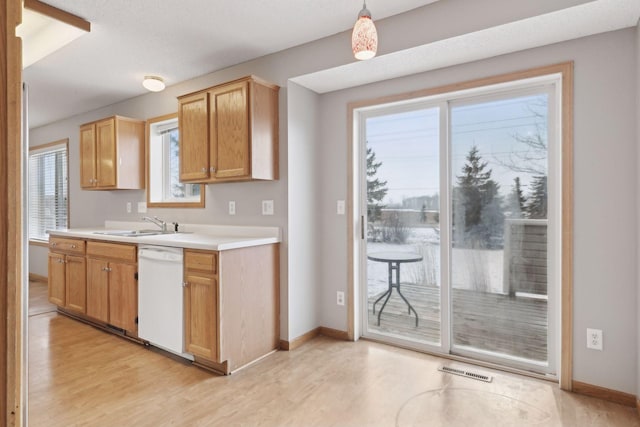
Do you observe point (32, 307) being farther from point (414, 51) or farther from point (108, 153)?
point (414, 51)

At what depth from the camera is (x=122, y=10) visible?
2324 mm

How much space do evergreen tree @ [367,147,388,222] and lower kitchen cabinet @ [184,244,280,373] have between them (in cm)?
96

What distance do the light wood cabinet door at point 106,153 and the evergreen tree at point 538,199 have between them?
3.83 m

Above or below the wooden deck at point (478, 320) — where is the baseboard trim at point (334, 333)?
below

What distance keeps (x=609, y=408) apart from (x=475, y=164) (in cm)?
166

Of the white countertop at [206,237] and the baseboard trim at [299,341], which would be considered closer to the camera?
the white countertop at [206,237]

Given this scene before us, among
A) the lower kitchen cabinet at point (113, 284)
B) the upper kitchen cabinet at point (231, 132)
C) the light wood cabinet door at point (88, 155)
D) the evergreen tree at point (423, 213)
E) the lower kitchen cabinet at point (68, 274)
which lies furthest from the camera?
the light wood cabinet door at point (88, 155)

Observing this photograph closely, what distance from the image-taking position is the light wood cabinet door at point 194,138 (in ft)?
9.90

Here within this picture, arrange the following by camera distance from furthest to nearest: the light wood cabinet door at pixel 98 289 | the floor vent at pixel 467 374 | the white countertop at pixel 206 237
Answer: the light wood cabinet door at pixel 98 289 < the white countertop at pixel 206 237 < the floor vent at pixel 467 374

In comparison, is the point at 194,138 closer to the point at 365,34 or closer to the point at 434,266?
the point at 365,34

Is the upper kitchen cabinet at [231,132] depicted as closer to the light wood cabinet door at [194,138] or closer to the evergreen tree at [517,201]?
the light wood cabinet door at [194,138]

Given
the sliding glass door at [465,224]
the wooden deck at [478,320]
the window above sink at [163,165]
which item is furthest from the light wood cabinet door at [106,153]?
the wooden deck at [478,320]

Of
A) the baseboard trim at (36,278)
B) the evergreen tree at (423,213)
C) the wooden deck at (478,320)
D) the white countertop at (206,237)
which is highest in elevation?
the evergreen tree at (423,213)

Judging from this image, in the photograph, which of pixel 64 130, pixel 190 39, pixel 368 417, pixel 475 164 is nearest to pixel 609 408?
pixel 368 417
